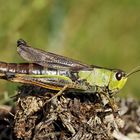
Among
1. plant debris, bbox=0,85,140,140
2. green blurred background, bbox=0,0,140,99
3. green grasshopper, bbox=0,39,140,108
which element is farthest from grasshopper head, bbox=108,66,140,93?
green blurred background, bbox=0,0,140,99

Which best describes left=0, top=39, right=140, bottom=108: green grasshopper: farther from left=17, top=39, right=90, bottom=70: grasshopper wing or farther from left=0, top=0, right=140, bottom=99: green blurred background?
Answer: left=0, top=0, right=140, bottom=99: green blurred background

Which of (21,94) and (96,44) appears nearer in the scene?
(21,94)

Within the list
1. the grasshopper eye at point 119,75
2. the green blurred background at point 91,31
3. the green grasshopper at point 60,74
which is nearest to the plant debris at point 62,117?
the green grasshopper at point 60,74

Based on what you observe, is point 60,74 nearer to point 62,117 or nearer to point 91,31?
point 62,117

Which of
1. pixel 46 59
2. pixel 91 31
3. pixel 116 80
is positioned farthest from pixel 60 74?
pixel 91 31

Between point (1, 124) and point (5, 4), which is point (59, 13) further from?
point (1, 124)

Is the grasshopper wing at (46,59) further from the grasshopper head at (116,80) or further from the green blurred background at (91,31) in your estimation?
the green blurred background at (91,31)

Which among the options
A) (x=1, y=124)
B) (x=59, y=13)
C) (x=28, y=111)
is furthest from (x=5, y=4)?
(x=28, y=111)
